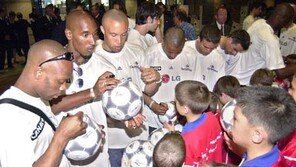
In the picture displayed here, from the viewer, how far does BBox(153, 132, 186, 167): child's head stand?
7.84 ft

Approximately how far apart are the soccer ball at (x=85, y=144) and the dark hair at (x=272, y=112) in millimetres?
1173

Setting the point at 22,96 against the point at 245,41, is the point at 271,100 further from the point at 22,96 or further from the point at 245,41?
the point at 245,41

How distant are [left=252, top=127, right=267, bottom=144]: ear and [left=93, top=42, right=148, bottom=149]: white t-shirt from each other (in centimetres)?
179

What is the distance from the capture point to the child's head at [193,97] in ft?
9.40

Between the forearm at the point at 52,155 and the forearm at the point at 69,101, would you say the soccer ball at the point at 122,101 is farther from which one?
the forearm at the point at 52,155

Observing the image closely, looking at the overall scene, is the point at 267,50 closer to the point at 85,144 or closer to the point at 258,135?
the point at 258,135

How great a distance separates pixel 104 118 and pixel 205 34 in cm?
183

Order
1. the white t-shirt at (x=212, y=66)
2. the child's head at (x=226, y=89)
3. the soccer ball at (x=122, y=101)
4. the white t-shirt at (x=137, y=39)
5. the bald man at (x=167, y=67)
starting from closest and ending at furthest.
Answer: the soccer ball at (x=122, y=101), the child's head at (x=226, y=89), the bald man at (x=167, y=67), the white t-shirt at (x=212, y=66), the white t-shirt at (x=137, y=39)

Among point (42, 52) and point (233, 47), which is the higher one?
point (42, 52)

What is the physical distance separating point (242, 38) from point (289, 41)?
82.9 inches

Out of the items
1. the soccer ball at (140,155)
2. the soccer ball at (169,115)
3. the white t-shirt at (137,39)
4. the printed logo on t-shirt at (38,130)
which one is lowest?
the soccer ball at (140,155)

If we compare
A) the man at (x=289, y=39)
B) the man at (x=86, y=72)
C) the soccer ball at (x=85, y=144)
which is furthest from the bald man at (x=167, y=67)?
the man at (x=289, y=39)

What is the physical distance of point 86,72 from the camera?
306cm

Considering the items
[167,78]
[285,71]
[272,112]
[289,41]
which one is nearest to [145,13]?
[167,78]
